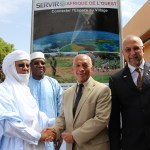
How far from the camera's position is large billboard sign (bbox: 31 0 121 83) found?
561 cm

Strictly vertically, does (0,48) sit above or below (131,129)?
above

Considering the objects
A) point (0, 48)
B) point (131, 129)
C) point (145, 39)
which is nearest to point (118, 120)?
point (131, 129)

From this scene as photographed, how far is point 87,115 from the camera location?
390 centimetres

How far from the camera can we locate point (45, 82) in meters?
5.57

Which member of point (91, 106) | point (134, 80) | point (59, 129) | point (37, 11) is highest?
point (37, 11)

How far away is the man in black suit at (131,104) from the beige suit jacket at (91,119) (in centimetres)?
10

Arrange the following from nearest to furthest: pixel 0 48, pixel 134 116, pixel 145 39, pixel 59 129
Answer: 1. pixel 134 116
2. pixel 59 129
3. pixel 145 39
4. pixel 0 48

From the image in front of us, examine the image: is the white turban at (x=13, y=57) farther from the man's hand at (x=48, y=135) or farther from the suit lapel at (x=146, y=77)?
the suit lapel at (x=146, y=77)

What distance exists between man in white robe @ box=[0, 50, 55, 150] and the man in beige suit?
0.91 ft

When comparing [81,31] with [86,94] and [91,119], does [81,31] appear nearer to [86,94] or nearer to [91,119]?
[86,94]

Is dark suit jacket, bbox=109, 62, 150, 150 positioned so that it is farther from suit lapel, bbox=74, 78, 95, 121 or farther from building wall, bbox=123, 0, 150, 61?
building wall, bbox=123, 0, 150, 61

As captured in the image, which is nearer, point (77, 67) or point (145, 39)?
point (77, 67)

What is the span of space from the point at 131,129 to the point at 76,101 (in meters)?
0.72

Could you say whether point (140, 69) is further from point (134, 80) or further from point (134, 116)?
point (134, 116)
